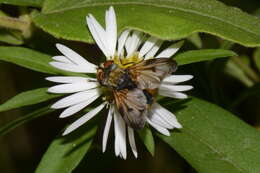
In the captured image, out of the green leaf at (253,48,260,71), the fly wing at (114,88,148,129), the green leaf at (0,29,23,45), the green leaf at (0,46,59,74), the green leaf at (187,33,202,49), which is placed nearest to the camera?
the fly wing at (114,88,148,129)

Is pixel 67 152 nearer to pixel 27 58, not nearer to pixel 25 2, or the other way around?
pixel 27 58

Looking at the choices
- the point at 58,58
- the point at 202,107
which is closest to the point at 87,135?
the point at 58,58

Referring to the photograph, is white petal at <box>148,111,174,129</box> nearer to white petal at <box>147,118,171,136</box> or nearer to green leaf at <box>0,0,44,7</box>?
white petal at <box>147,118,171,136</box>

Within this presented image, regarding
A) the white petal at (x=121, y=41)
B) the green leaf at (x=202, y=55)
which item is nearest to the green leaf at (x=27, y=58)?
the white petal at (x=121, y=41)

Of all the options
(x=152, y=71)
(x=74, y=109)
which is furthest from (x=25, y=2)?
(x=152, y=71)

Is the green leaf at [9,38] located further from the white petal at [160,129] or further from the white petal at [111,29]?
the white petal at [160,129]

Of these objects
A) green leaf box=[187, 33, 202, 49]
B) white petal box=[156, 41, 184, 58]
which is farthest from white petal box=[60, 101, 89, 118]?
green leaf box=[187, 33, 202, 49]
